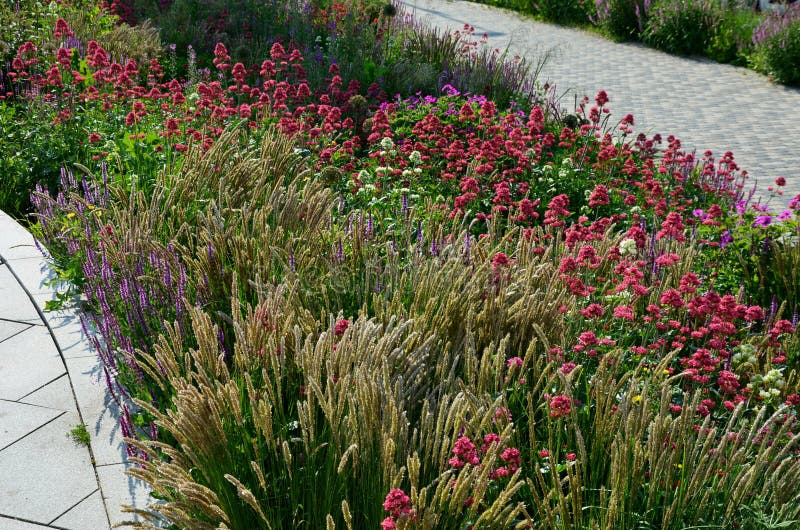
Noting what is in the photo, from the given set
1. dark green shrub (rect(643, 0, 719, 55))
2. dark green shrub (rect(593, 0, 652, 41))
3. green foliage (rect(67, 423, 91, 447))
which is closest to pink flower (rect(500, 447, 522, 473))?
green foliage (rect(67, 423, 91, 447))

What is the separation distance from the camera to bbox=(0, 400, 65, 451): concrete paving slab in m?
3.75

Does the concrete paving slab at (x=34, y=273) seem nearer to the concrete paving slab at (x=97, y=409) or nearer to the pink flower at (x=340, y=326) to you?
the concrete paving slab at (x=97, y=409)

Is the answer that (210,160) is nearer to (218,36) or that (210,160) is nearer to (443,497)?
(443,497)

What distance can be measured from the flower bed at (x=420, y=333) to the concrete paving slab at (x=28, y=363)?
0.29 m

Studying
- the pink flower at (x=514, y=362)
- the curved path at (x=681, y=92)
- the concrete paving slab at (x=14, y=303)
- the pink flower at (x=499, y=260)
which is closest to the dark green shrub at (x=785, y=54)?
the curved path at (x=681, y=92)

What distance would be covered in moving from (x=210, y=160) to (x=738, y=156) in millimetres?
6454

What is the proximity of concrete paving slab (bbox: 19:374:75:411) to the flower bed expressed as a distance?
229mm

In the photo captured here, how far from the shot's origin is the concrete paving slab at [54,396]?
396 cm

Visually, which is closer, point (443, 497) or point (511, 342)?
point (443, 497)

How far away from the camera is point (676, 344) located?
3684mm

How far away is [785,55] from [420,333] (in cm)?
1118

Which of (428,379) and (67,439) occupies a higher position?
(428,379)

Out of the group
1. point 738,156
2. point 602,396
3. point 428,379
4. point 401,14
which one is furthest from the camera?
point 401,14

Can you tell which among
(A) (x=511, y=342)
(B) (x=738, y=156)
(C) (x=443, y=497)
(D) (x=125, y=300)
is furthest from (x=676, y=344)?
(B) (x=738, y=156)
